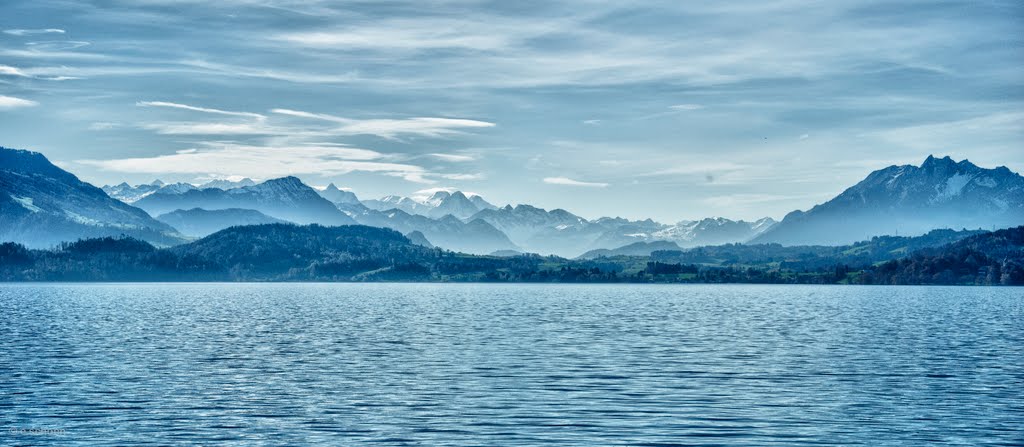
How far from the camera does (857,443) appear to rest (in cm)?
5116

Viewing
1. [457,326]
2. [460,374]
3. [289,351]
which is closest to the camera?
[460,374]

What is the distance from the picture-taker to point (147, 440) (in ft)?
169

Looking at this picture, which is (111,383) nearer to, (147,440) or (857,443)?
(147,440)

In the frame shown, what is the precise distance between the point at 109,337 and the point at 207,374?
44.2 metres

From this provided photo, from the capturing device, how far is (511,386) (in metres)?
71.2

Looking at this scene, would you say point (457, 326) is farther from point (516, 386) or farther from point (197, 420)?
point (197, 420)

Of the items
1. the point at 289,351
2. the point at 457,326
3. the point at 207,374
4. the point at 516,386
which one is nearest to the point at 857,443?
the point at 516,386

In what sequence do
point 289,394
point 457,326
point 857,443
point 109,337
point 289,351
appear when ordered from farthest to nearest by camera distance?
point 457,326
point 109,337
point 289,351
point 289,394
point 857,443

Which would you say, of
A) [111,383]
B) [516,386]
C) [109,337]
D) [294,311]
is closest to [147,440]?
[111,383]

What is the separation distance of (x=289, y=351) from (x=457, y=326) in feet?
139

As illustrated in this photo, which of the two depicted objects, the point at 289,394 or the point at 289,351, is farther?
the point at 289,351

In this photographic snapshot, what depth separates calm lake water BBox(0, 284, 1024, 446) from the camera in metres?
53.8

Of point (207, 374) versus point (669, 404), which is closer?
point (669, 404)

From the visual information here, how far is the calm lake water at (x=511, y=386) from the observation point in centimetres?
5378
